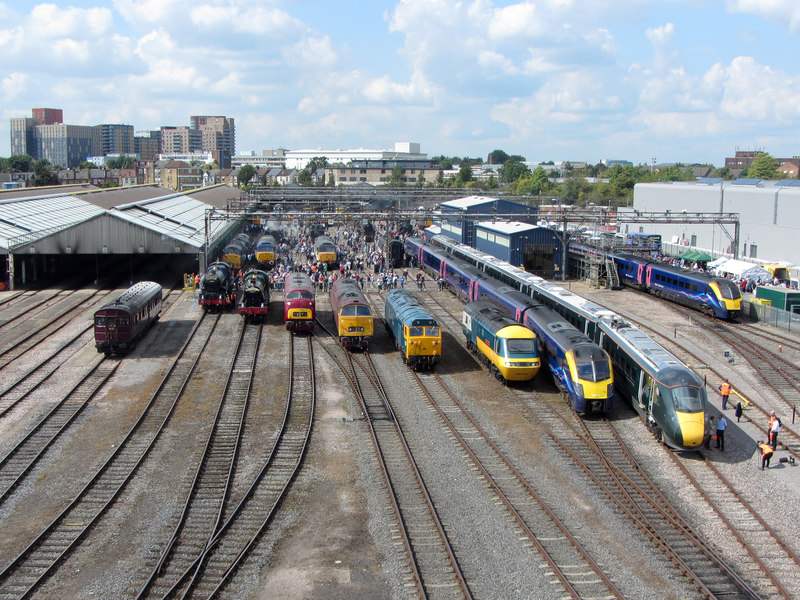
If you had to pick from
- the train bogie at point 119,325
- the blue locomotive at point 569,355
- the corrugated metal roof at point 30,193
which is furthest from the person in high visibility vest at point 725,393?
the corrugated metal roof at point 30,193

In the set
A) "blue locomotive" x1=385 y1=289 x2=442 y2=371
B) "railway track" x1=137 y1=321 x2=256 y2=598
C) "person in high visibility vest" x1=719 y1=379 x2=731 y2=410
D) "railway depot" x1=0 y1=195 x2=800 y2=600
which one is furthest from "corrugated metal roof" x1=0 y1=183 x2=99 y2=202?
"person in high visibility vest" x1=719 y1=379 x2=731 y2=410

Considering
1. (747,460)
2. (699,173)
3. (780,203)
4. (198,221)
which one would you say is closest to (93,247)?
(198,221)

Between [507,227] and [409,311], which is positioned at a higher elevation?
[507,227]

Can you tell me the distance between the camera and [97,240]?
45.6 m

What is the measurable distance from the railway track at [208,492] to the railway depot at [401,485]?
13 centimetres

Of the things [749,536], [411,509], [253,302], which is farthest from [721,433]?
[253,302]

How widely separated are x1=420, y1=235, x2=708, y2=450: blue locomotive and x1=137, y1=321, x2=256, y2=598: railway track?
11.4 m

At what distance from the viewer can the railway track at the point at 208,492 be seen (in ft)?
42.5

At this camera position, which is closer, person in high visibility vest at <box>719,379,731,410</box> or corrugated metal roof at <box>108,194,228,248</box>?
person in high visibility vest at <box>719,379,731,410</box>

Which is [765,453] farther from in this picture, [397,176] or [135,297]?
[397,176]

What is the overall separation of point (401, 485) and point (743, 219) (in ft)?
170

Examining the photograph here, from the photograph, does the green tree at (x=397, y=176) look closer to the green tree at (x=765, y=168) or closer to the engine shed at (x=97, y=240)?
the green tree at (x=765, y=168)

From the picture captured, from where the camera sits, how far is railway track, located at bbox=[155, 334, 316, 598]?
12547 millimetres

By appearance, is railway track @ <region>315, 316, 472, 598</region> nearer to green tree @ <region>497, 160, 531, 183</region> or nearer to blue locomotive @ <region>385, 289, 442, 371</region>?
blue locomotive @ <region>385, 289, 442, 371</region>
